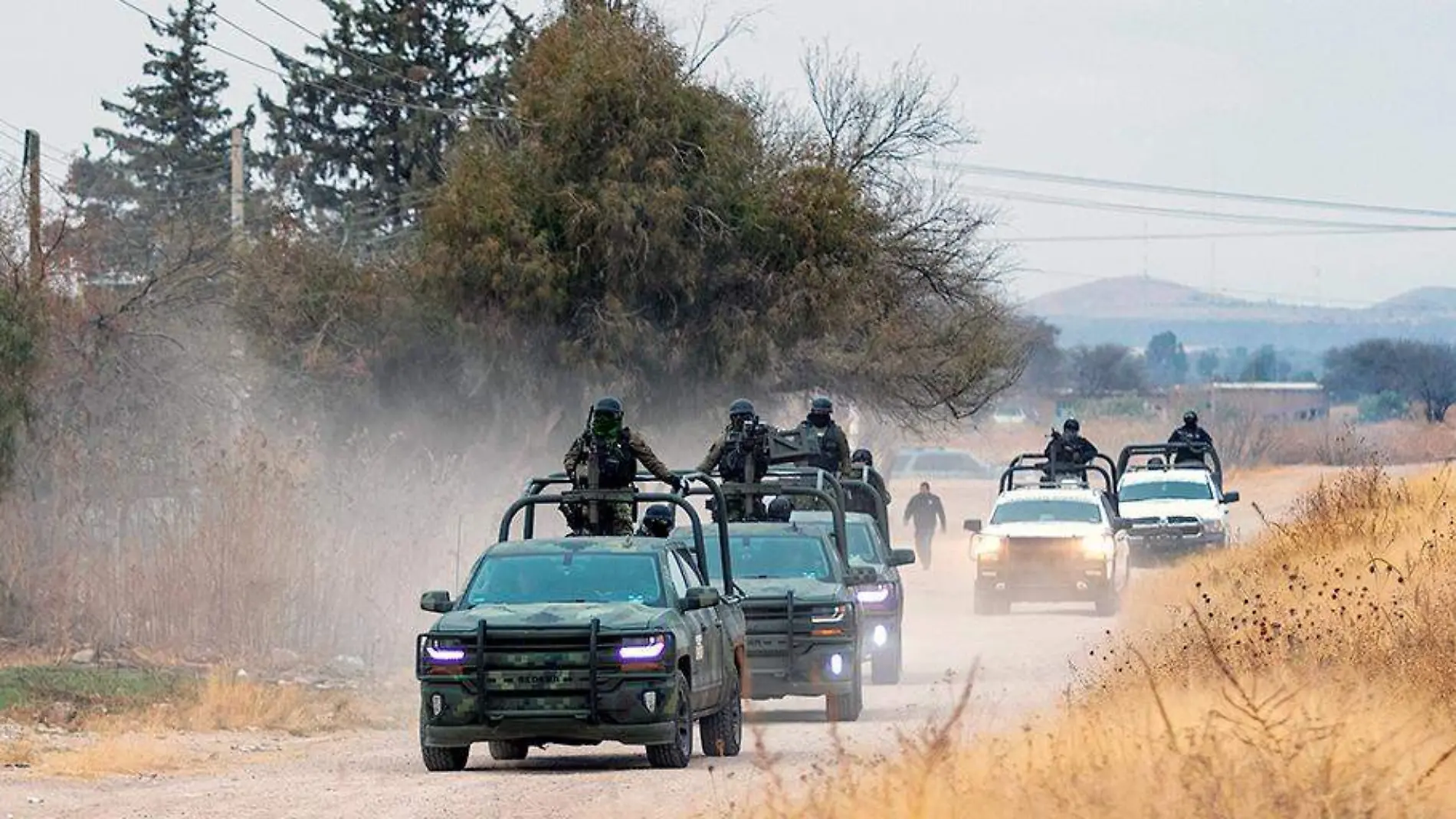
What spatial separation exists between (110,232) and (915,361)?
1249cm

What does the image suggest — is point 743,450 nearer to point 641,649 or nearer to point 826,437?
point 826,437

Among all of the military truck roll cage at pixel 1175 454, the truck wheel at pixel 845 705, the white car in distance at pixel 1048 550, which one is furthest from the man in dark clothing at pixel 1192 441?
the truck wheel at pixel 845 705

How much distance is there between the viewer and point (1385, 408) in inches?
6668

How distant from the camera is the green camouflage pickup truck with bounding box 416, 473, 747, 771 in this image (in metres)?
16.5

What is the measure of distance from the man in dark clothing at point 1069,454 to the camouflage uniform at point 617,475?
20.5 meters

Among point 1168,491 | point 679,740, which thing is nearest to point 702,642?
point 679,740

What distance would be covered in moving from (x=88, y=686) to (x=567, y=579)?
673 cm

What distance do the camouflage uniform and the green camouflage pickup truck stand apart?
1682 millimetres

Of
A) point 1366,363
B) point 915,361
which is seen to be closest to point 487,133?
point 915,361

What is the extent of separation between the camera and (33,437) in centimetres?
2839

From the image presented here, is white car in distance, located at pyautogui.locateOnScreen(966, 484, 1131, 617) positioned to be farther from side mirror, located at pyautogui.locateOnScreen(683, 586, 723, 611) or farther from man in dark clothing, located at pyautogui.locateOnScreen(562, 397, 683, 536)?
side mirror, located at pyautogui.locateOnScreen(683, 586, 723, 611)

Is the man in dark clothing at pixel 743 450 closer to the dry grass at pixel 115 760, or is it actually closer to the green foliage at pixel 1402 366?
the dry grass at pixel 115 760

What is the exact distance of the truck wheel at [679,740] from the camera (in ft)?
54.6

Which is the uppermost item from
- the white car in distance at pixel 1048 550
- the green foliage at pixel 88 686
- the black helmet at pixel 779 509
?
the black helmet at pixel 779 509
